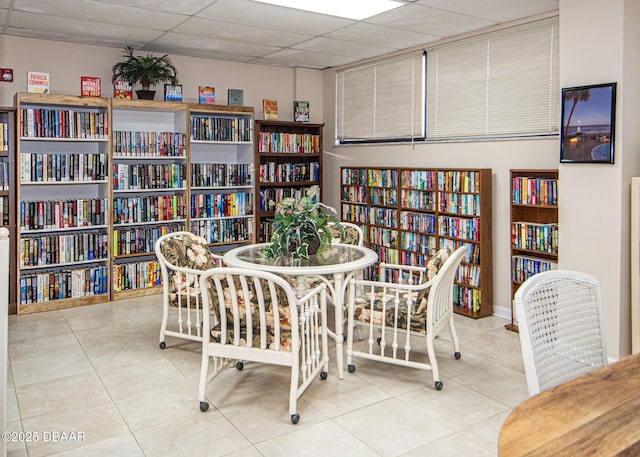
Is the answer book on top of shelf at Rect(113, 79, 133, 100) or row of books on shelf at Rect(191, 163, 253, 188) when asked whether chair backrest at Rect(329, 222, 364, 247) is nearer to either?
row of books on shelf at Rect(191, 163, 253, 188)

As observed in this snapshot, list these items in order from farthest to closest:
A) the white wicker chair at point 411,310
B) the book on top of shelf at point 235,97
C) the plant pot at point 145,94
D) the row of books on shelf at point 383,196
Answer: the book on top of shelf at point 235,97
the row of books on shelf at point 383,196
the plant pot at point 145,94
the white wicker chair at point 411,310

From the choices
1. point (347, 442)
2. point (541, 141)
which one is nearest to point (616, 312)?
point (541, 141)

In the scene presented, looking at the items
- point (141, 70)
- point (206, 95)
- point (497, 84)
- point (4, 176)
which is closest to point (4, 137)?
point (4, 176)

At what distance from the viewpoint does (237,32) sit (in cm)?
506

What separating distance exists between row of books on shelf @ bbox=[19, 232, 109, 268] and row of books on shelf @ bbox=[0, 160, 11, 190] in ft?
1.67

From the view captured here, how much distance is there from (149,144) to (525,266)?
3.87 meters

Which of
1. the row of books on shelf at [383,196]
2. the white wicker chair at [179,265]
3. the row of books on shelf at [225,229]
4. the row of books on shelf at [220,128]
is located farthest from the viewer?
the row of books on shelf at [225,229]

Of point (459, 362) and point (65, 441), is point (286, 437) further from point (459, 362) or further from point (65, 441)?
point (459, 362)

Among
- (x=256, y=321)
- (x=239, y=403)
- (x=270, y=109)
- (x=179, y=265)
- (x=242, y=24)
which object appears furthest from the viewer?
(x=270, y=109)

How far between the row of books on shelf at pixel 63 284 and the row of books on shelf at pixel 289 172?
2.11 meters

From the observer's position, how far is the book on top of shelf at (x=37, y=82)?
500 centimetres

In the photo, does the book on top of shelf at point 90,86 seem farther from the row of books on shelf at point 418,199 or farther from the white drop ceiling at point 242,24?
the row of books on shelf at point 418,199

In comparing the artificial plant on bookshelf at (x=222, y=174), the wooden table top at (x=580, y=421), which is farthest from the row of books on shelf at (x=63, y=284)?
the wooden table top at (x=580, y=421)

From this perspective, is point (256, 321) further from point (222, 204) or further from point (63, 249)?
point (222, 204)
